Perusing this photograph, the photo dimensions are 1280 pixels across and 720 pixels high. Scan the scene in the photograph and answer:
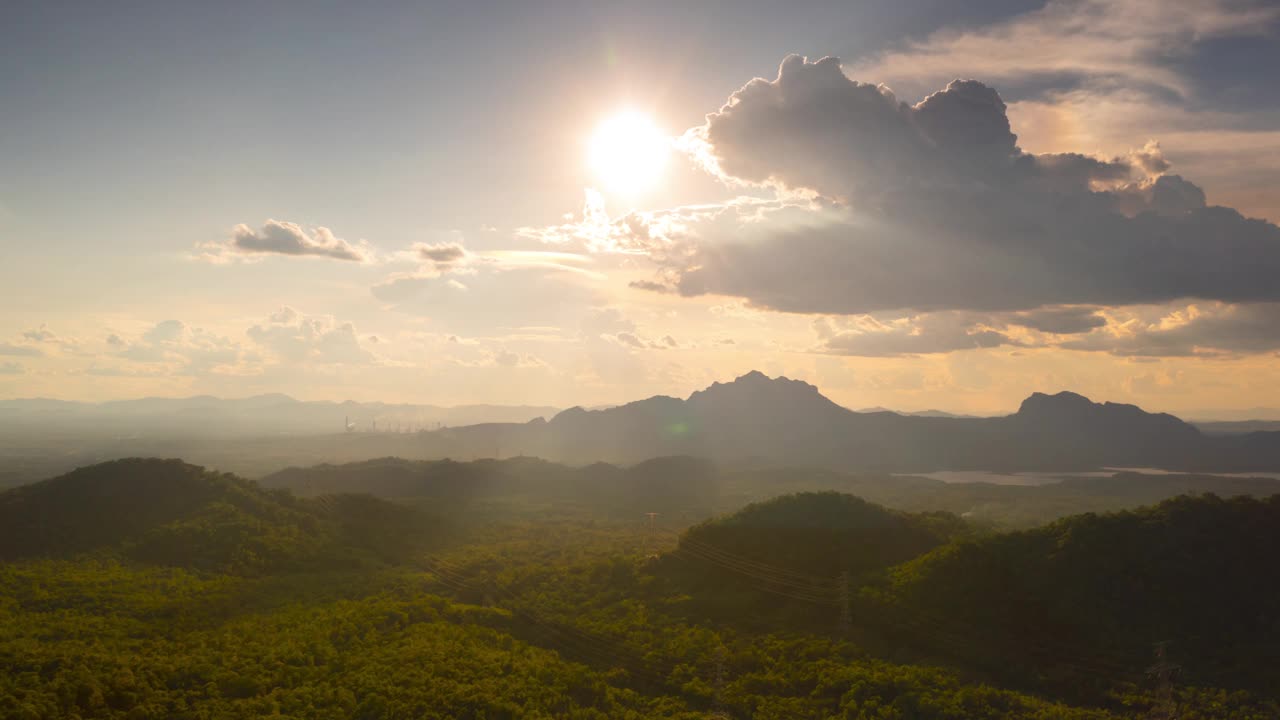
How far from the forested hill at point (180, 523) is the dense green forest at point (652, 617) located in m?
0.46

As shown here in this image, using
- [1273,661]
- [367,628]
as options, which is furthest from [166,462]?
[1273,661]

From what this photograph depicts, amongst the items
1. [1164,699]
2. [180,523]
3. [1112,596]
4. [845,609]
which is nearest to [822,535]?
[845,609]

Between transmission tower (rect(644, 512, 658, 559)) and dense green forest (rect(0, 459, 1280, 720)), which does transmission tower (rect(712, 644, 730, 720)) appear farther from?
transmission tower (rect(644, 512, 658, 559))

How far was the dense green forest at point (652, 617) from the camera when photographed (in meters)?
46.2

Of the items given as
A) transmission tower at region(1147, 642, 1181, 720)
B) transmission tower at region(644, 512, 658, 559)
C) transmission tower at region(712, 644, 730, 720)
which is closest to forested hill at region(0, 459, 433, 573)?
transmission tower at region(644, 512, 658, 559)

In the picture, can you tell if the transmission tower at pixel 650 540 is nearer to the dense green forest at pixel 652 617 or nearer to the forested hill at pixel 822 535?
the dense green forest at pixel 652 617

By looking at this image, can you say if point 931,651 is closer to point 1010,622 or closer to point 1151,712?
point 1010,622

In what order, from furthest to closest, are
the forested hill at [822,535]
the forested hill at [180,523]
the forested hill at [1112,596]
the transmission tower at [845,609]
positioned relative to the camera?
the forested hill at [180,523]
the forested hill at [822,535]
the transmission tower at [845,609]
the forested hill at [1112,596]

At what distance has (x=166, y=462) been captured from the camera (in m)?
102

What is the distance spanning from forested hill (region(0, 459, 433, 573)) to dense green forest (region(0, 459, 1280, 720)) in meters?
0.46

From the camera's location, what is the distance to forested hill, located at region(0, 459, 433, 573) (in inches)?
3164

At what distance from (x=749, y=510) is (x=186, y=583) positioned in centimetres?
6751

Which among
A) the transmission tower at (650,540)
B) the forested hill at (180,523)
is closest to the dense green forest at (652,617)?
the forested hill at (180,523)

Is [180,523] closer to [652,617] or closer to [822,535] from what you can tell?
[652,617]
